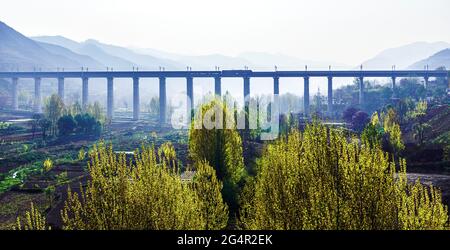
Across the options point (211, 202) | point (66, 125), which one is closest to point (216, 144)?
point (211, 202)

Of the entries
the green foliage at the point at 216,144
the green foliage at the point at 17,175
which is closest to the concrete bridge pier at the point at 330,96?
the green foliage at the point at 17,175

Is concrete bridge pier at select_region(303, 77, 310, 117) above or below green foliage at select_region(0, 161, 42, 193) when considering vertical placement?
above

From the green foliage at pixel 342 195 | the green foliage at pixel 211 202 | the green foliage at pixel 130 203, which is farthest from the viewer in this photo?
the green foliage at pixel 211 202

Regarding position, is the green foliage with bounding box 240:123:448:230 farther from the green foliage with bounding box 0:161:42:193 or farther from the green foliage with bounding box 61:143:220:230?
the green foliage with bounding box 0:161:42:193

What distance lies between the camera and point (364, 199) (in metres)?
9.85

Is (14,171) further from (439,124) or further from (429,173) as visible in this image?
(439,124)

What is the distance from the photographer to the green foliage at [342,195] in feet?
32.2

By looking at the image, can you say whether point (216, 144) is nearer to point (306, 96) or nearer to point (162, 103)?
point (306, 96)

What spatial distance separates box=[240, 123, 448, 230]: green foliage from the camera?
32.2 ft

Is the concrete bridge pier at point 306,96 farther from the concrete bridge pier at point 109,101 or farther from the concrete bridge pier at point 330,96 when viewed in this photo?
the concrete bridge pier at point 109,101

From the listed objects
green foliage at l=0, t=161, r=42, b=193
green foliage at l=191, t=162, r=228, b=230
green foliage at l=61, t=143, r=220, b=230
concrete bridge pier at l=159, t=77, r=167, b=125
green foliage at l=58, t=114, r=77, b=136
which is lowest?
green foliage at l=0, t=161, r=42, b=193

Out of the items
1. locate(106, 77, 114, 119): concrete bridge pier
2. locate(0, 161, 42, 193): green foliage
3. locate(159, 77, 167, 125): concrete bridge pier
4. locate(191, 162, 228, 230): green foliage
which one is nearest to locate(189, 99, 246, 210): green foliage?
locate(191, 162, 228, 230): green foliage

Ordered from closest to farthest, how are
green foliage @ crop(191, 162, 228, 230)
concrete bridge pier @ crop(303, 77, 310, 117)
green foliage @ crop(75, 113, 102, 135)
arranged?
green foliage @ crop(191, 162, 228, 230) < green foliage @ crop(75, 113, 102, 135) < concrete bridge pier @ crop(303, 77, 310, 117)
